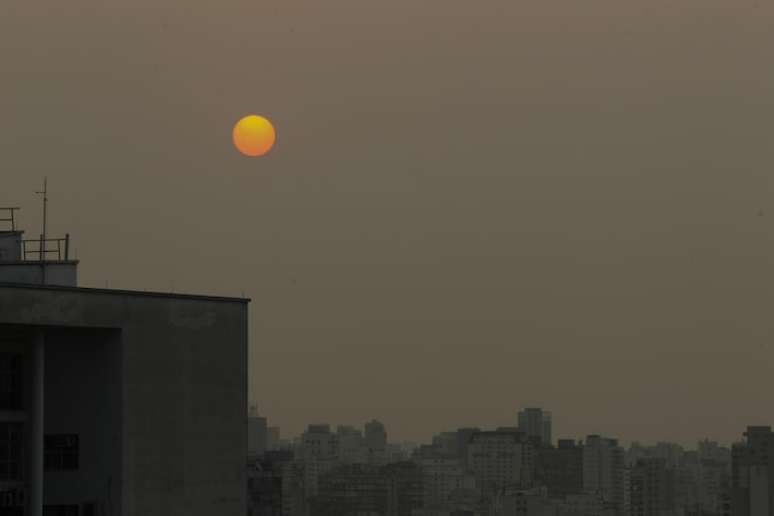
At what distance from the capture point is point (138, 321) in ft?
109

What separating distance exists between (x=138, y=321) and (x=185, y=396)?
225 centimetres

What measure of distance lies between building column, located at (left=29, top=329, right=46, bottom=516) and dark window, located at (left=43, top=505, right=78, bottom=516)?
994mm

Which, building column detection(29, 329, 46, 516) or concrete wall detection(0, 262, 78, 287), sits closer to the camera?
building column detection(29, 329, 46, 516)

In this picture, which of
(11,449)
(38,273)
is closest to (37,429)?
(11,449)

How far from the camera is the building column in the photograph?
31547 mm

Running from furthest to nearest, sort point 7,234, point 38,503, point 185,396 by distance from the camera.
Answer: point 7,234 → point 185,396 → point 38,503

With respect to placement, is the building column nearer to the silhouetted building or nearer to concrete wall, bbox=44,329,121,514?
concrete wall, bbox=44,329,121,514

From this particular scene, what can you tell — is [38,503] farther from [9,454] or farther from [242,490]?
[242,490]

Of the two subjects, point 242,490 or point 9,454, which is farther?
point 242,490

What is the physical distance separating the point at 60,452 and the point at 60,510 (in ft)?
4.13

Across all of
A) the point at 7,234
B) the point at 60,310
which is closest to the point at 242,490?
the point at 60,310

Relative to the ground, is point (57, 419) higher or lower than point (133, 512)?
higher

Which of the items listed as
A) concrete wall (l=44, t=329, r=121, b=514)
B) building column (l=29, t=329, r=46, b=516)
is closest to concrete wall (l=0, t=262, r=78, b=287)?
concrete wall (l=44, t=329, r=121, b=514)

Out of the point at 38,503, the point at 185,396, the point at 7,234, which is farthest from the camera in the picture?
the point at 7,234
